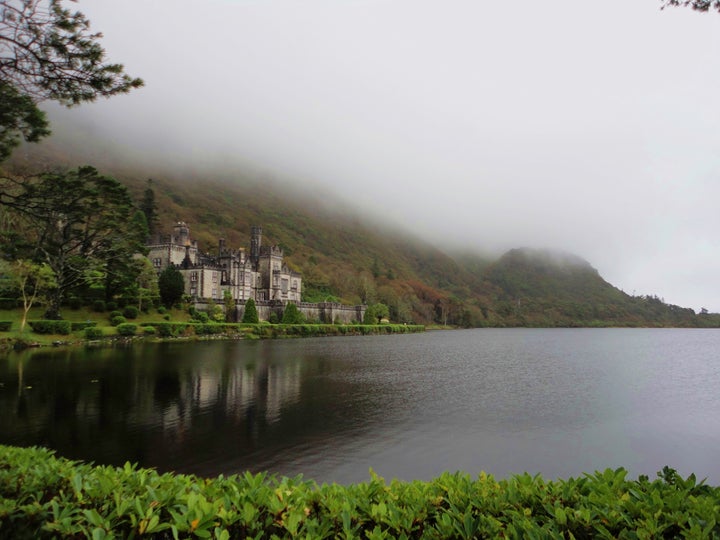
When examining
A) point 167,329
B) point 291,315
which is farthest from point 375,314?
point 167,329

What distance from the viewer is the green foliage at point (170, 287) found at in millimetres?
70250

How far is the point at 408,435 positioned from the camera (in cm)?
1586

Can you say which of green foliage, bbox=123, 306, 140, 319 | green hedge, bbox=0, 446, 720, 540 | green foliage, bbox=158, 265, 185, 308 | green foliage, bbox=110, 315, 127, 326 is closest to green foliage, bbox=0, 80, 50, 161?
green hedge, bbox=0, 446, 720, 540

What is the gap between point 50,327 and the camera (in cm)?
4631

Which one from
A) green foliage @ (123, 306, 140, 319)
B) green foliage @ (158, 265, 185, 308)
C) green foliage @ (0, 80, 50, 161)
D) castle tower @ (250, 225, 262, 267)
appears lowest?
green foliage @ (123, 306, 140, 319)

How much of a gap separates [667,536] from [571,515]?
2.87 feet

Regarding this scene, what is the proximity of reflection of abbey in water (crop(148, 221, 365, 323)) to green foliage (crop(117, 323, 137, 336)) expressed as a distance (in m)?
23.7

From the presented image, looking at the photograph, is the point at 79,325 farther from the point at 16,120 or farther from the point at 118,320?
the point at 16,120

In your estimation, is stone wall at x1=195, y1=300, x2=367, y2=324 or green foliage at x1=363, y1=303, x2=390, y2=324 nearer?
stone wall at x1=195, y1=300, x2=367, y2=324

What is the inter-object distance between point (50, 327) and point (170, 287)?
24294 millimetres

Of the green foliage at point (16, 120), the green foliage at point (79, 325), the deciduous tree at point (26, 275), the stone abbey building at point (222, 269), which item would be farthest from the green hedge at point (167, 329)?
the green foliage at point (16, 120)

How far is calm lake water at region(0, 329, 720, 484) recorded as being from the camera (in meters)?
13.0

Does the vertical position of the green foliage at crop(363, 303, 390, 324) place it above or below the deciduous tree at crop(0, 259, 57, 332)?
below

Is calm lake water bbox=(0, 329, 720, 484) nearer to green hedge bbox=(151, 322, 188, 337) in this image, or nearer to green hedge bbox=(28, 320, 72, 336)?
green hedge bbox=(28, 320, 72, 336)
